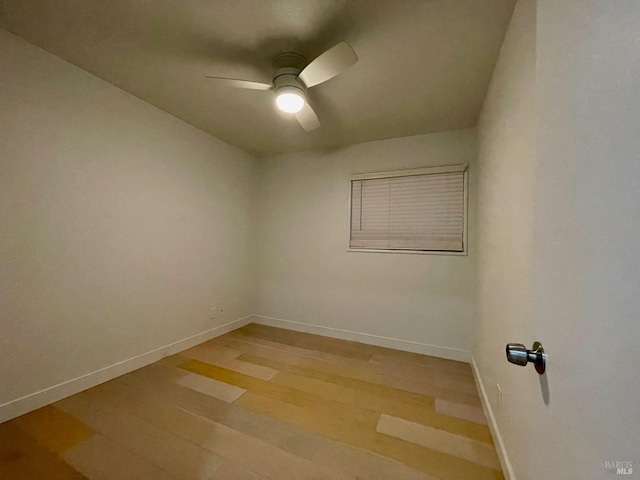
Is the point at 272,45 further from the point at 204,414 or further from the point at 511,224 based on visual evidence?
the point at 204,414

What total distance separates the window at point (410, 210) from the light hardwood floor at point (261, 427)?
1.23 m

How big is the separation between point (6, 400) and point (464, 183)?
12.5ft

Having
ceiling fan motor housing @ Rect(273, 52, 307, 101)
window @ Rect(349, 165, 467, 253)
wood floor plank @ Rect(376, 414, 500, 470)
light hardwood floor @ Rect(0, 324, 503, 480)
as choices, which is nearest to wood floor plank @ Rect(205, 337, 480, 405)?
light hardwood floor @ Rect(0, 324, 503, 480)

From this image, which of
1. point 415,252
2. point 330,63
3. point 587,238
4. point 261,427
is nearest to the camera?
point 587,238

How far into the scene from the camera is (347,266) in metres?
2.88

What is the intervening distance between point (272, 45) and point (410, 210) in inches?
75.7

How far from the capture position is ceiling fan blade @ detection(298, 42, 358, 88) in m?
1.25

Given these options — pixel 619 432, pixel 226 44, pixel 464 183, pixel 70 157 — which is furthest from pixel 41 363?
pixel 464 183

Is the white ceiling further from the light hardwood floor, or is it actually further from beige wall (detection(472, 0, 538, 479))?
the light hardwood floor

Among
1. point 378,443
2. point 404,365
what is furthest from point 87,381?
point 404,365

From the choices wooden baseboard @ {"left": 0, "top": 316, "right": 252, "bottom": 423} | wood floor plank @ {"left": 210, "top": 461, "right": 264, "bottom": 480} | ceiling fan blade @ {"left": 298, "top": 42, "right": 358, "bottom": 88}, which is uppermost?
ceiling fan blade @ {"left": 298, "top": 42, "right": 358, "bottom": 88}

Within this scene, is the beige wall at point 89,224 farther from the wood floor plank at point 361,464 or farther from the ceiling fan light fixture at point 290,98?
the wood floor plank at point 361,464

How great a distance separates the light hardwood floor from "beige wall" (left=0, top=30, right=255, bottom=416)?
37 cm

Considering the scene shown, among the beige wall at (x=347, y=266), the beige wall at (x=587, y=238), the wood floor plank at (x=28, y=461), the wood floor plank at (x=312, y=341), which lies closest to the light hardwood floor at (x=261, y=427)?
Answer: the wood floor plank at (x=28, y=461)
